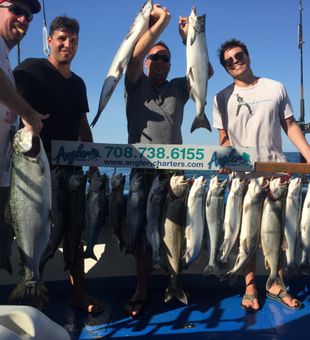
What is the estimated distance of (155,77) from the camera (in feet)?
11.6

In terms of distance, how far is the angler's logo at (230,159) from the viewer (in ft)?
11.0

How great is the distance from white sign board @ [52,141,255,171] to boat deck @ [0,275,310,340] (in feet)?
4.42

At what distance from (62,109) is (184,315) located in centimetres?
216

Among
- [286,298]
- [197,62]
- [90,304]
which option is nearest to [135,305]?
[90,304]

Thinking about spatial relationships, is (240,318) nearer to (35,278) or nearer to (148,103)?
(35,278)

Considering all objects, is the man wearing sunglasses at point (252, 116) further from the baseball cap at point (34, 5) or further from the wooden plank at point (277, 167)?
the baseball cap at point (34, 5)

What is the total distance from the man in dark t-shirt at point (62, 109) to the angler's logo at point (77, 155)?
91 millimetres

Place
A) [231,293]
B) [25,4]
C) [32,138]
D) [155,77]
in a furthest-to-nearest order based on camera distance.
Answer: [231,293]
[155,77]
[25,4]
[32,138]

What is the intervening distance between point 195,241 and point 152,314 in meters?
0.81

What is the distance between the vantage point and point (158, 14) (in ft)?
11.1

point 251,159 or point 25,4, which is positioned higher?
point 25,4

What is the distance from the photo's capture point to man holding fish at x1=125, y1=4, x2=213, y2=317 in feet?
11.2

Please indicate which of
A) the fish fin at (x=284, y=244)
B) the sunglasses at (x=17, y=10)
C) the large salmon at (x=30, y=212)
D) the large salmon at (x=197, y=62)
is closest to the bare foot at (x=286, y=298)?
the fish fin at (x=284, y=244)

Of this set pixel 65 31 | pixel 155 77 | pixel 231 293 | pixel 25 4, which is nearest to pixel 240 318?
pixel 231 293
